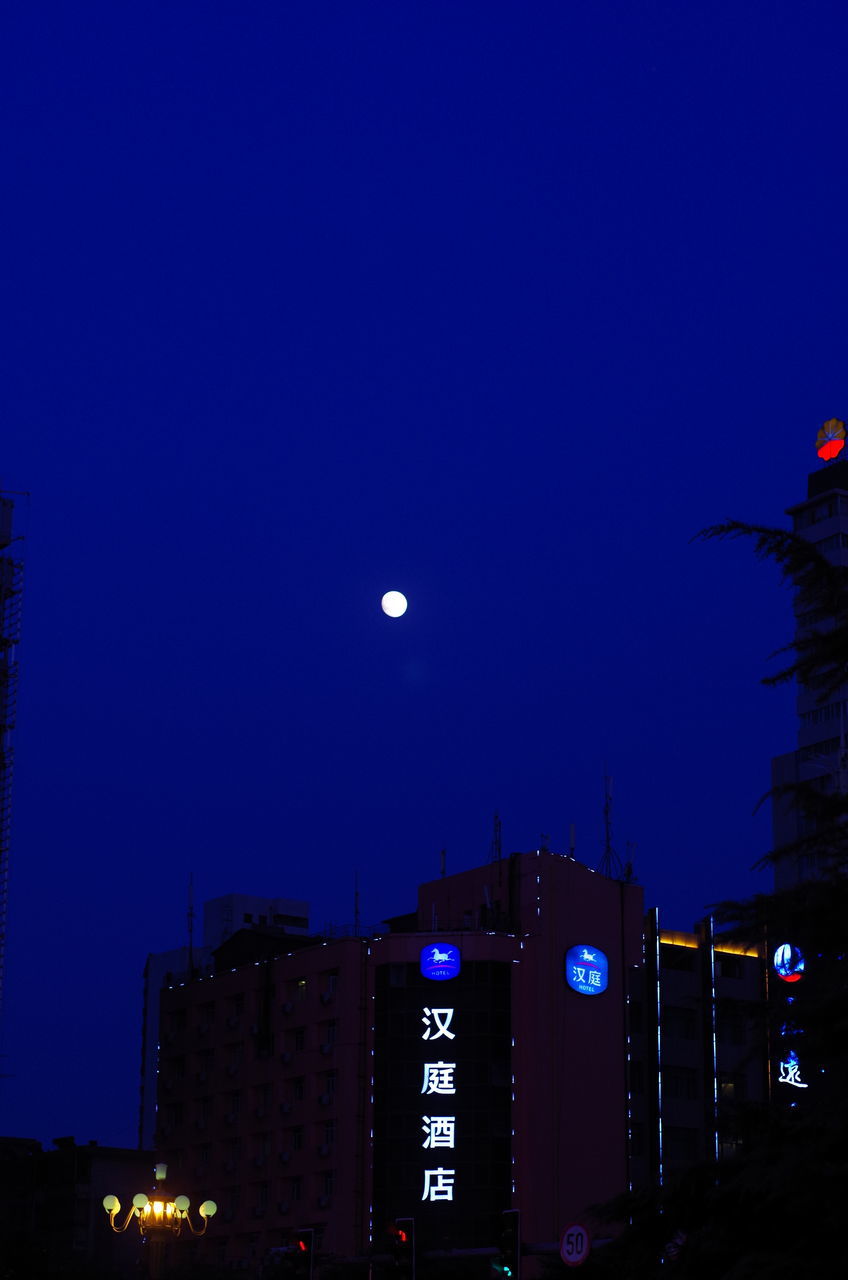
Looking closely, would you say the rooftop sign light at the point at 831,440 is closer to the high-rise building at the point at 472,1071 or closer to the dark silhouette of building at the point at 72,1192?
the high-rise building at the point at 472,1071

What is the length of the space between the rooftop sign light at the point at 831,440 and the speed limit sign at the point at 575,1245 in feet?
314

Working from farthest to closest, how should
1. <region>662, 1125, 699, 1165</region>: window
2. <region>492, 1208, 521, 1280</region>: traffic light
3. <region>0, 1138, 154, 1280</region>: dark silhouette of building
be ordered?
1. <region>0, 1138, 154, 1280</region>: dark silhouette of building
2. <region>662, 1125, 699, 1165</region>: window
3. <region>492, 1208, 521, 1280</region>: traffic light

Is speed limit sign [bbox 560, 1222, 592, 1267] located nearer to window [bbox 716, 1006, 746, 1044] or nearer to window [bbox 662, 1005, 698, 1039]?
window [bbox 716, 1006, 746, 1044]

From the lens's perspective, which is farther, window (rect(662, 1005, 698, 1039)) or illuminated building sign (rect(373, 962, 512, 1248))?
window (rect(662, 1005, 698, 1039))

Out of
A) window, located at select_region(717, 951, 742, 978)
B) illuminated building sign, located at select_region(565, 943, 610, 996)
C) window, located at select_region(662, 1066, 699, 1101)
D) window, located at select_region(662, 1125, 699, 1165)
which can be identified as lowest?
window, located at select_region(662, 1125, 699, 1165)

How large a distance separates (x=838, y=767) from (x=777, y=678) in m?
97.2

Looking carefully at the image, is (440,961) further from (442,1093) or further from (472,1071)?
(442,1093)

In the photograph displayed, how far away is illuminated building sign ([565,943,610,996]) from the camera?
8512 centimetres

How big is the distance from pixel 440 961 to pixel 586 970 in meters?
6.67

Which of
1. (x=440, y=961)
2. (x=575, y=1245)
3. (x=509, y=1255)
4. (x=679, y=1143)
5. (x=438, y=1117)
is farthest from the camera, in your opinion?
(x=679, y=1143)

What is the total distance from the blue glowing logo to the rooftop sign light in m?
51.0

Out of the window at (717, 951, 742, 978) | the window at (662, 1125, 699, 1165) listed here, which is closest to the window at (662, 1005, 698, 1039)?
the window at (717, 951, 742, 978)

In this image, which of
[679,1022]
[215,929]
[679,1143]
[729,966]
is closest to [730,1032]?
[679,1022]

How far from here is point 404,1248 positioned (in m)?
40.1
